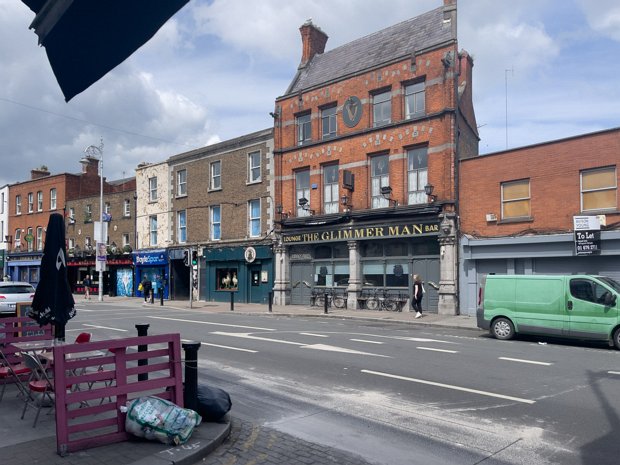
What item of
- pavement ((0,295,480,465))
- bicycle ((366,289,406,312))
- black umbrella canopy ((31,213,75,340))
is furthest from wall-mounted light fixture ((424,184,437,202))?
black umbrella canopy ((31,213,75,340))

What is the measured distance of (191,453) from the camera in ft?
16.8

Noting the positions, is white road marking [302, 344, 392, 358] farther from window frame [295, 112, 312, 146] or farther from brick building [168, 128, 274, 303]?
window frame [295, 112, 312, 146]

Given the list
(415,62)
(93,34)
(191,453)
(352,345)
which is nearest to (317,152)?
(415,62)

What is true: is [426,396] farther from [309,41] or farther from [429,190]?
[309,41]

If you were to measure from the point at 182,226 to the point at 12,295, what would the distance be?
16523mm

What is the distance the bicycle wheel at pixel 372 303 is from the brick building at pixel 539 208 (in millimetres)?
4313

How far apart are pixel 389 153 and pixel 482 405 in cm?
1858

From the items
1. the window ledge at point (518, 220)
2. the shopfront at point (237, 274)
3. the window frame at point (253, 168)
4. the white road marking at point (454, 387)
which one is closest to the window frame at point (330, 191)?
the shopfront at point (237, 274)

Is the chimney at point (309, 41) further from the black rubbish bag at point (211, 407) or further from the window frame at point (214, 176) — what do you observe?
the black rubbish bag at point (211, 407)

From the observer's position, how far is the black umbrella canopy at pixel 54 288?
253 inches

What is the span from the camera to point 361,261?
84.5ft

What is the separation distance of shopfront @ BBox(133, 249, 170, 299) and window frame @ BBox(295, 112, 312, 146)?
43.1 feet

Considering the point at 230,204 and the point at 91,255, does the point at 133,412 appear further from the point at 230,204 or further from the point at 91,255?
the point at 91,255

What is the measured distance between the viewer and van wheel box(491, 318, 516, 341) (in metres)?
14.9
